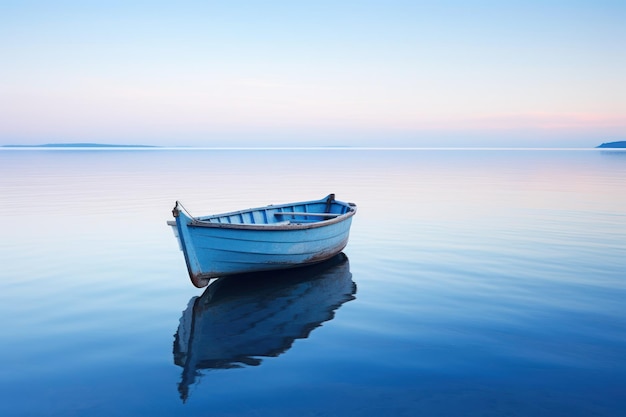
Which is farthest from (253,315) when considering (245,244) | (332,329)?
(245,244)

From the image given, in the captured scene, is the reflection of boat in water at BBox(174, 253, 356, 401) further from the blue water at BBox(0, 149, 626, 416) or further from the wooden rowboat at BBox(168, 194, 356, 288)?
the wooden rowboat at BBox(168, 194, 356, 288)

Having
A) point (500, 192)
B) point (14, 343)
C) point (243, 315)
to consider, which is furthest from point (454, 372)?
point (500, 192)

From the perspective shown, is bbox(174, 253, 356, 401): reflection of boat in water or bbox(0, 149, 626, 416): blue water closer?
bbox(0, 149, 626, 416): blue water

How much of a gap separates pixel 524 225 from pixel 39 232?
2045cm

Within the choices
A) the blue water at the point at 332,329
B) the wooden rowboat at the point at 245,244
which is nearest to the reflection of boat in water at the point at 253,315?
Answer: the blue water at the point at 332,329

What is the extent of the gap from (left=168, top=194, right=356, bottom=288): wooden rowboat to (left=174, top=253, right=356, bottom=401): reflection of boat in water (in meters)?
0.48

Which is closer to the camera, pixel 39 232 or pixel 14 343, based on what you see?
pixel 14 343

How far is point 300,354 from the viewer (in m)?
8.75

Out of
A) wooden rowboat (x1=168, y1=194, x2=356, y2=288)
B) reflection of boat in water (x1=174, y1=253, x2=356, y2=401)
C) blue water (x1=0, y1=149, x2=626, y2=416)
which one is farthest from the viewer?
wooden rowboat (x1=168, y1=194, x2=356, y2=288)

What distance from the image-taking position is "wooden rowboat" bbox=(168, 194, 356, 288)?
11.9 meters

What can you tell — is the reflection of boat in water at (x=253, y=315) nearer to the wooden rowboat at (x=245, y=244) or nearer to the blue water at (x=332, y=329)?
the blue water at (x=332, y=329)

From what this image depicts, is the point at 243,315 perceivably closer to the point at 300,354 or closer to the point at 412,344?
the point at 300,354

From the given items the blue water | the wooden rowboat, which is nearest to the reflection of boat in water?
the blue water

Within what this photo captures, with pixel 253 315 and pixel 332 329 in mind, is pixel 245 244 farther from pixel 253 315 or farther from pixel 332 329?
pixel 332 329
